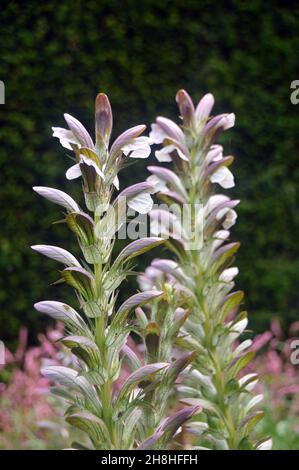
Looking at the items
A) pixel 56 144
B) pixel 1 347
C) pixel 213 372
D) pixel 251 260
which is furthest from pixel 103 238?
pixel 251 260

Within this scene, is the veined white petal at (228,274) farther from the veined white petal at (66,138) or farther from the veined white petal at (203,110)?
the veined white petal at (66,138)

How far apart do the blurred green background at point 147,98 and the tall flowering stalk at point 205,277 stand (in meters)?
2.40

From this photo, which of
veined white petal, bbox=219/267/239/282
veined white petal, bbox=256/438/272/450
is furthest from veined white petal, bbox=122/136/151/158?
veined white petal, bbox=256/438/272/450

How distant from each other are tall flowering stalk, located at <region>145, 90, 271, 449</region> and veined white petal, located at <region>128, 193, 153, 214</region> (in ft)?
0.20

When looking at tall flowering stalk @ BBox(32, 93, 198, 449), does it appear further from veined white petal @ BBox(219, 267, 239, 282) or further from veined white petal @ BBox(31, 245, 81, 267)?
Result: veined white petal @ BBox(219, 267, 239, 282)

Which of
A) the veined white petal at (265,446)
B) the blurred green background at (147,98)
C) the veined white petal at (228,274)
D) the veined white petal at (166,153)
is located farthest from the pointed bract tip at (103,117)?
the blurred green background at (147,98)

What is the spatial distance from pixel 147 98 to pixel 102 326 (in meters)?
2.90

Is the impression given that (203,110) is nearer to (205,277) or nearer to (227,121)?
(227,121)

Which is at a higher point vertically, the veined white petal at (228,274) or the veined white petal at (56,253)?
the veined white petal at (56,253)

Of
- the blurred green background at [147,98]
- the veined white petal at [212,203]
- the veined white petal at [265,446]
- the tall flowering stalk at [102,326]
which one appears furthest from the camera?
the blurred green background at [147,98]

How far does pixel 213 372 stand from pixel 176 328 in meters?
0.16

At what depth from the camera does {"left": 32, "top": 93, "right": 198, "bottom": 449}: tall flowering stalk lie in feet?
2.59

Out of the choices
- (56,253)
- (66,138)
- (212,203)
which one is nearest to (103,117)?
(66,138)

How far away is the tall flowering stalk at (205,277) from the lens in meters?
0.96
